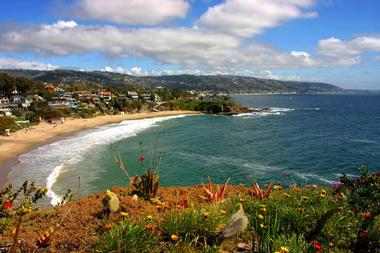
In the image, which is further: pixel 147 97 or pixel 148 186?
pixel 147 97

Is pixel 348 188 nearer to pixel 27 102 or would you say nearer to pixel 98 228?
pixel 98 228

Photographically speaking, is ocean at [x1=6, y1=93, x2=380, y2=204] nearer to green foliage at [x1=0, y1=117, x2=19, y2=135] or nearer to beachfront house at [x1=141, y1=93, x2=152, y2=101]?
green foliage at [x1=0, y1=117, x2=19, y2=135]

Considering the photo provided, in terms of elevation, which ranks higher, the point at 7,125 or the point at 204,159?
the point at 7,125

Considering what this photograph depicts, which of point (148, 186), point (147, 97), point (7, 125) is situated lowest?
point (7, 125)

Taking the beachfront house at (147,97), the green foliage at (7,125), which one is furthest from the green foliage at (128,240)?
the beachfront house at (147,97)

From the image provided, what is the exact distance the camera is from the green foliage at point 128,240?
5.08 metres

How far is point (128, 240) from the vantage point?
203 inches

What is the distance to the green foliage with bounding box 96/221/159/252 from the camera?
5.08 m

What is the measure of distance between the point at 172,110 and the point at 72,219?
12144 cm

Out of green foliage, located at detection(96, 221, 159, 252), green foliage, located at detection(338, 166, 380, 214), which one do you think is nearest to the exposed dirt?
green foliage, located at detection(96, 221, 159, 252)

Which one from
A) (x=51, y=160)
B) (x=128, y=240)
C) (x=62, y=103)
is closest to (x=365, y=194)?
(x=128, y=240)

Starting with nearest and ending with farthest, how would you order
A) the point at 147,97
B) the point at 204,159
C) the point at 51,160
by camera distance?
the point at 51,160
the point at 204,159
the point at 147,97

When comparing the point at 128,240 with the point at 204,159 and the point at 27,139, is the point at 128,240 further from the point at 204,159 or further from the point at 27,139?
the point at 27,139

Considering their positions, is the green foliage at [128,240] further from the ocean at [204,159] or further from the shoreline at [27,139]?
the shoreline at [27,139]
